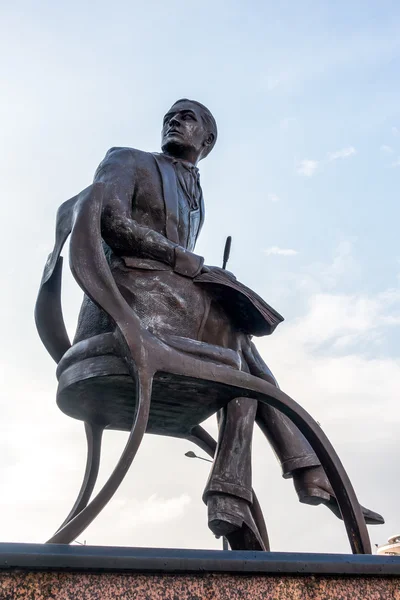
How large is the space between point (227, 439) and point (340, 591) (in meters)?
1.41

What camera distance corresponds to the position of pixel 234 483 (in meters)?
4.42

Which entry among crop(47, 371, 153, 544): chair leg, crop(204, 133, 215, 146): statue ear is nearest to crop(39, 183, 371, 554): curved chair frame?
crop(47, 371, 153, 544): chair leg

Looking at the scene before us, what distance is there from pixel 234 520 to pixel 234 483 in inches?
9.2

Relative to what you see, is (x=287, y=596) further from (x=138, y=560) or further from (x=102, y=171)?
(x=102, y=171)

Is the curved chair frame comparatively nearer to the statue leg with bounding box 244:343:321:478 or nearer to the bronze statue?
the bronze statue

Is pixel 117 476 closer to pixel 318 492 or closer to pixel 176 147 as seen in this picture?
pixel 318 492

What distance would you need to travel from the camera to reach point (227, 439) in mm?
4617

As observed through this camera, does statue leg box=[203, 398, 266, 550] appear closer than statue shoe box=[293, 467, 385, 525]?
Yes

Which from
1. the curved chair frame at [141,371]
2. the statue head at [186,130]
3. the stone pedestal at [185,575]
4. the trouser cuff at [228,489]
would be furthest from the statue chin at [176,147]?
the stone pedestal at [185,575]

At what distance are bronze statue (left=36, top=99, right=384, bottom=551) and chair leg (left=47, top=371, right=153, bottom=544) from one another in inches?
4.9

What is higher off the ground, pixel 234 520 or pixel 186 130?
pixel 186 130

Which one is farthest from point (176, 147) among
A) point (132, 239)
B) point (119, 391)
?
point (119, 391)

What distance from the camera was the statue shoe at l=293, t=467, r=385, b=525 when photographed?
4.70 meters

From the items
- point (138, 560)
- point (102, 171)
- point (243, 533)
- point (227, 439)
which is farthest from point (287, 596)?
point (102, 171)
